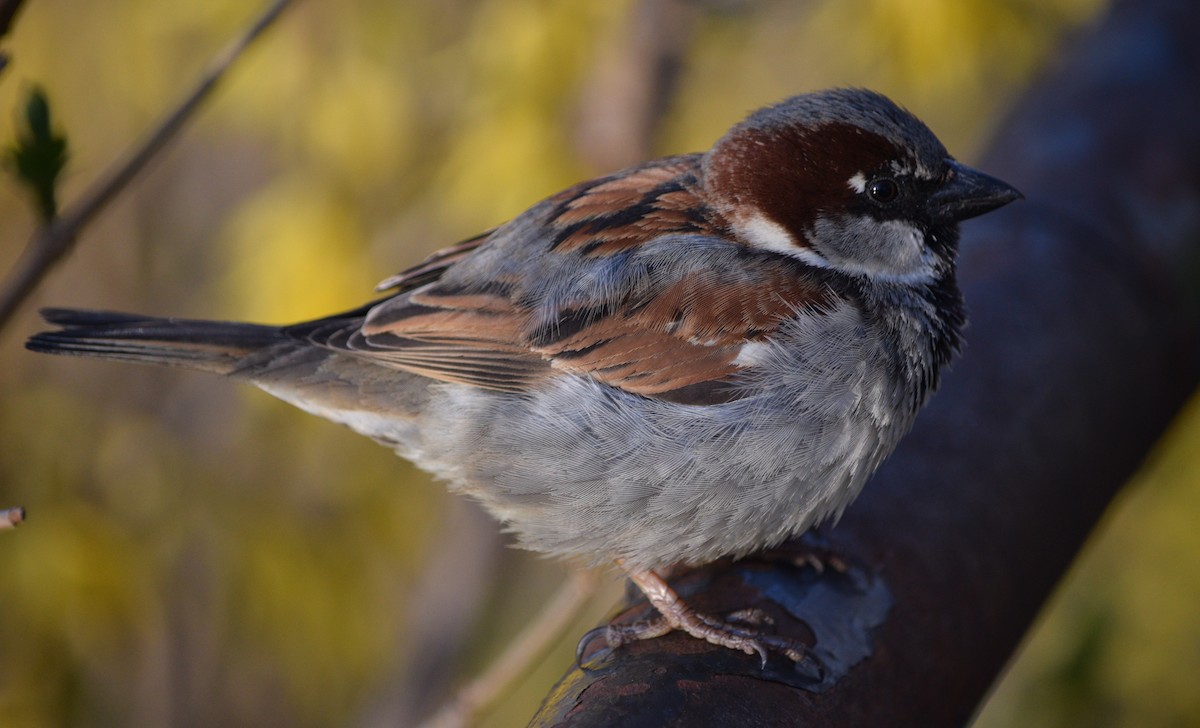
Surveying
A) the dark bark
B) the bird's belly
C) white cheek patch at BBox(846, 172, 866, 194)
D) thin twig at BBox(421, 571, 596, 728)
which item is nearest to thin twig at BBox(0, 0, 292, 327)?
the bird's belly

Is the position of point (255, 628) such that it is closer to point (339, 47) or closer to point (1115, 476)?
point (339, 47)

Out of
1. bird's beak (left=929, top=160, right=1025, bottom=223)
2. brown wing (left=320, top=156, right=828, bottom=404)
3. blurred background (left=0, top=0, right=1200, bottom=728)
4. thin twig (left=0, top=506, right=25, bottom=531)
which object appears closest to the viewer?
thin twig (left=0, top=506, right=25, bottom=531)

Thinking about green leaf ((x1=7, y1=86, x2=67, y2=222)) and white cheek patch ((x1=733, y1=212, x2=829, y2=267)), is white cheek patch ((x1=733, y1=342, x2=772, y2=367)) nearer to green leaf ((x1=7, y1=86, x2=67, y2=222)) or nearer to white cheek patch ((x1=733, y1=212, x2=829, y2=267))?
white cheek patch ((x1=733, y1=212, x2=829, y2=267))

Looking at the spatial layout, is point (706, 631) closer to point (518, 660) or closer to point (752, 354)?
point (752, 354)

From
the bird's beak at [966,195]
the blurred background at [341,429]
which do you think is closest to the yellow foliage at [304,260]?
the blurred background at [341,429]

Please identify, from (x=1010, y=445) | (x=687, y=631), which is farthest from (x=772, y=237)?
(x=687, y=631)

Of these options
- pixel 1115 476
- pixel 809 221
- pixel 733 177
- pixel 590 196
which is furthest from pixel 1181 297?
pixel 590 196

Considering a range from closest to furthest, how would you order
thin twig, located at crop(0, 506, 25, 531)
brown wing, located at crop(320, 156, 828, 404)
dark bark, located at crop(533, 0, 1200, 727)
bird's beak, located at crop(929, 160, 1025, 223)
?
thin twig, located at crop(0, 506, 25, 531) < dark bark, located at crop(533, 0, 1200, 727) < brown wing, located at crop(320, 156, 828, 404) < bird's beak, located at crop(929, 160, 1025, 223)
